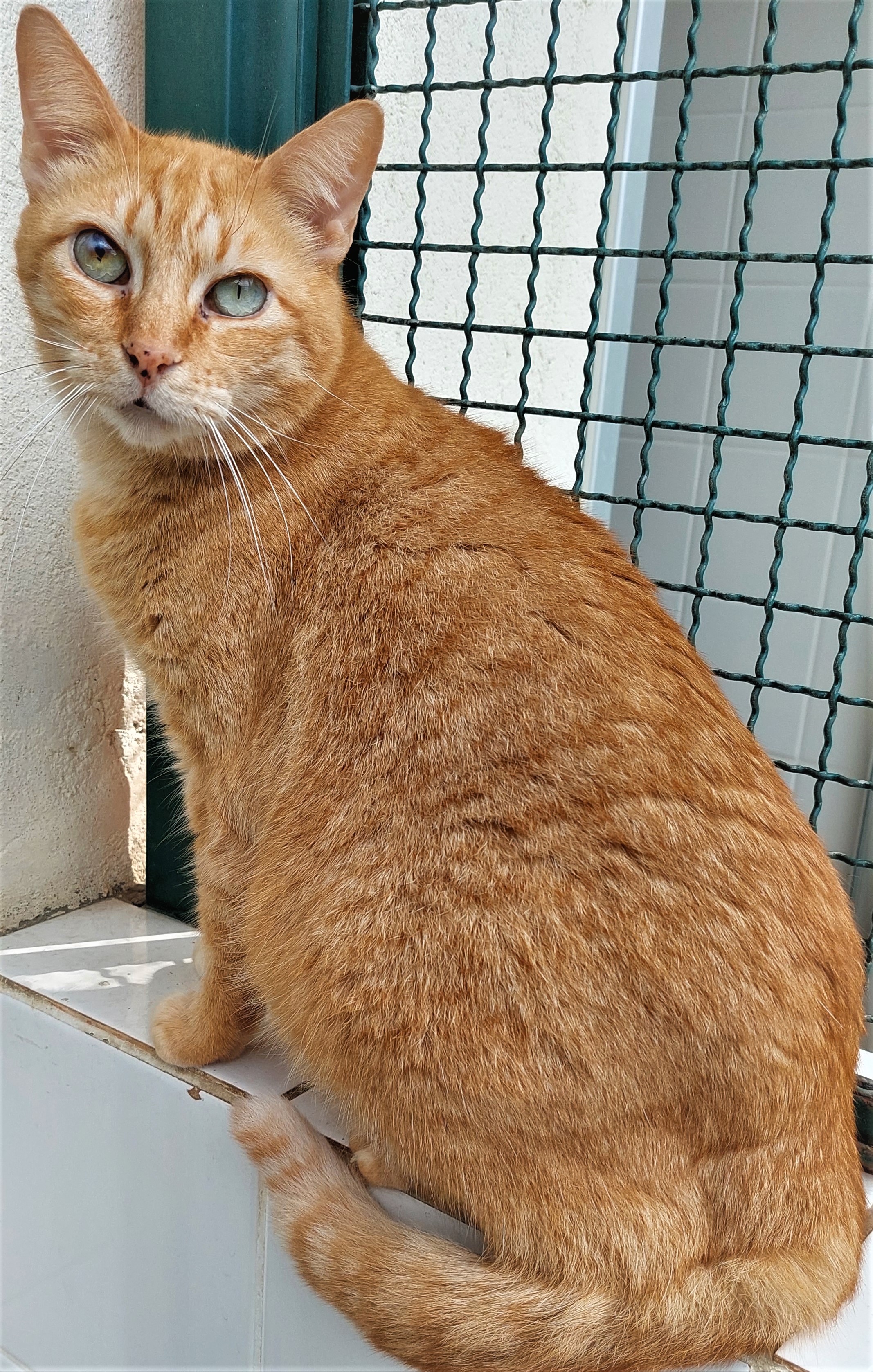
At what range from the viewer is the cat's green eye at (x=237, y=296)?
1.11 meters

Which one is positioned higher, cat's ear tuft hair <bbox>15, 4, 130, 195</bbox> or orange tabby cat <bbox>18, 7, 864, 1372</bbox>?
cat's ear tuft hair <bbox>15, 4, 130, 195</bbox>

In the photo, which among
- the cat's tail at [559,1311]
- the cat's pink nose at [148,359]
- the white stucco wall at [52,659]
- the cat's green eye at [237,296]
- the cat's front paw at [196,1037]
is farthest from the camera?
the white stucco wall at [52,659]

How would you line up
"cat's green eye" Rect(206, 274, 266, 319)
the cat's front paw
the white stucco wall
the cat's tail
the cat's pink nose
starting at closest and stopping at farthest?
the cat's tail, the cat's pink nose, "cat's green eye" Rect(206, 274, 266, 319), the cat's front paw, the white stucco wall

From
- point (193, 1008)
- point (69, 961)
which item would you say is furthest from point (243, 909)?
point (69, 961)

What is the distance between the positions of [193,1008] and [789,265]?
7.77 ft

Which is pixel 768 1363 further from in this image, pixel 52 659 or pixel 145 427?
pixel 52 659

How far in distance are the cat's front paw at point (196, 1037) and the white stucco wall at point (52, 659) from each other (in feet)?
1.29

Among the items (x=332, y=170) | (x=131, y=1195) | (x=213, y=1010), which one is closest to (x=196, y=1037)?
(x=213, y=1010)

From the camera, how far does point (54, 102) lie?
1.09 metres

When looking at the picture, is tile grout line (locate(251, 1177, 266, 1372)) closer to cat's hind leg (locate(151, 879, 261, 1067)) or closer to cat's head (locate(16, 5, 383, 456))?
cat's hind leg (locate(151, 879, 261, 1067))

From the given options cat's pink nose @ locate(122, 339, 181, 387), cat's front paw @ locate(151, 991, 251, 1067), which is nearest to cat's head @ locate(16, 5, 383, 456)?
cat's pink nose @ locate(122, 339, 181, 387)

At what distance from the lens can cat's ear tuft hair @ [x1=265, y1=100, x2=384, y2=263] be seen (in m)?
1.10

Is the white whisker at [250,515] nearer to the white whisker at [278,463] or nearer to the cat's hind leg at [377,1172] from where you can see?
the white whisker at [278,463]

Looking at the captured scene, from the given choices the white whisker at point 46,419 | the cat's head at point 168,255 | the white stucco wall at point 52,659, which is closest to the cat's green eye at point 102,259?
the cat's head at point 168,255
